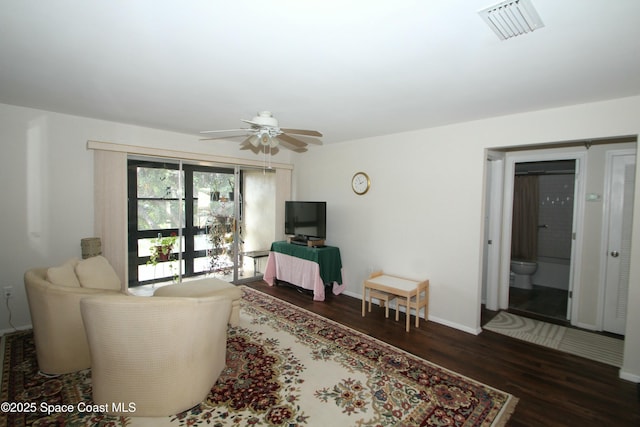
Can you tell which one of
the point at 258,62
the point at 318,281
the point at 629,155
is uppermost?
the point at 258,62

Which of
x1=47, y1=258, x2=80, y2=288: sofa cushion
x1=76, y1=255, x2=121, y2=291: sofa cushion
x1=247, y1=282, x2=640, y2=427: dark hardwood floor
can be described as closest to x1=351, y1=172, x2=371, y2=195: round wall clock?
x1=247, y1=282, x2=640, y2=427: dark hardwood floor

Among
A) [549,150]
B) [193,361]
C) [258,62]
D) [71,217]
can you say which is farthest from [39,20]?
[549,150]

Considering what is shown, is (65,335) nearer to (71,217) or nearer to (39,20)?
(71,217)

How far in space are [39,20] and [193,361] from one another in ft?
7.34

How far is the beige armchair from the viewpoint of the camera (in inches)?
77.8

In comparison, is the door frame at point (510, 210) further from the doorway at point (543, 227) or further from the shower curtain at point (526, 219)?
the shower curtain at point (526, 219)

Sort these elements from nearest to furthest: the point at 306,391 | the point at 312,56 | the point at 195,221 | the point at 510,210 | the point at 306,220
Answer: the point at 312,56 → the point at 306,391 → the point at 510,210 → the point at 195,221 → the point at 306,220

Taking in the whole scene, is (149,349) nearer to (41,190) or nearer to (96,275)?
(96,275)

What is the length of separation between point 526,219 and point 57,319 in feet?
23.4

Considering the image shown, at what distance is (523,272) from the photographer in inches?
218

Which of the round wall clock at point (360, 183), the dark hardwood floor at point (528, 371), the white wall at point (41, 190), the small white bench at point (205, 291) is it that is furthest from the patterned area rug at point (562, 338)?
the white wall at point (41, 190)

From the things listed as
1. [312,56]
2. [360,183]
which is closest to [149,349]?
[312,56]

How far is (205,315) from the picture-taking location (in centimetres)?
213

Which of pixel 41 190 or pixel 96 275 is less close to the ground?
pixel 41 190
